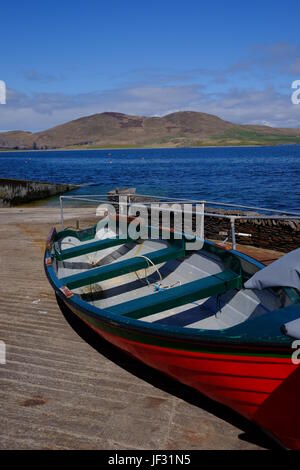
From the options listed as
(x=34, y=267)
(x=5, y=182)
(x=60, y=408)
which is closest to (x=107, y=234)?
(x=34, y=267)

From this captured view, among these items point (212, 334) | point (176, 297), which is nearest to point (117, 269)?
point (176, 297)

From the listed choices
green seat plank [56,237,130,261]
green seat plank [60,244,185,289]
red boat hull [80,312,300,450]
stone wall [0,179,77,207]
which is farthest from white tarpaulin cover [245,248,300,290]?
stone wall [0,179,77,207]

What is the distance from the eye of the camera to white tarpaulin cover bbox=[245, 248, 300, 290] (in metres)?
4.64

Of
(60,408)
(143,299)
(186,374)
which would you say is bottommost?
(60,408)

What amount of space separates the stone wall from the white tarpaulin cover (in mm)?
30326

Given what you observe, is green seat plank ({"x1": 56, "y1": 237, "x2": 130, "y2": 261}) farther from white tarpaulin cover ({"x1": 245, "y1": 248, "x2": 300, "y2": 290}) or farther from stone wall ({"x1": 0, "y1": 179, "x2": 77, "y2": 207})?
stone wall ({"x1": 0, "y1": 179, "x2": 77, "y2": 207})

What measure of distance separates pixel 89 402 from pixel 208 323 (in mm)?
2169

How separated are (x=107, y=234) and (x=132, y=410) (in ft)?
20.9

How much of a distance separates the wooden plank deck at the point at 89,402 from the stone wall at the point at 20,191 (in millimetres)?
27406

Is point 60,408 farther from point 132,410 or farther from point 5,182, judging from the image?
point 5,182

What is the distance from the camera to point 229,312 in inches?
241

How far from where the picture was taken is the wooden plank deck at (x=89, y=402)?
13.5 ft

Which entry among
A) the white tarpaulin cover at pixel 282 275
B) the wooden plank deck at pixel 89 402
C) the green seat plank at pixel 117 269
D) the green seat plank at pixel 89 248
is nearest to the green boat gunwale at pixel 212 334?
the white tarpaulin cover at pixel 282 275

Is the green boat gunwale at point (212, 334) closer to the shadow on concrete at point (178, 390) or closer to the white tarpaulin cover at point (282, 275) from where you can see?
the white tarpaulin cover at point (282, 275)
